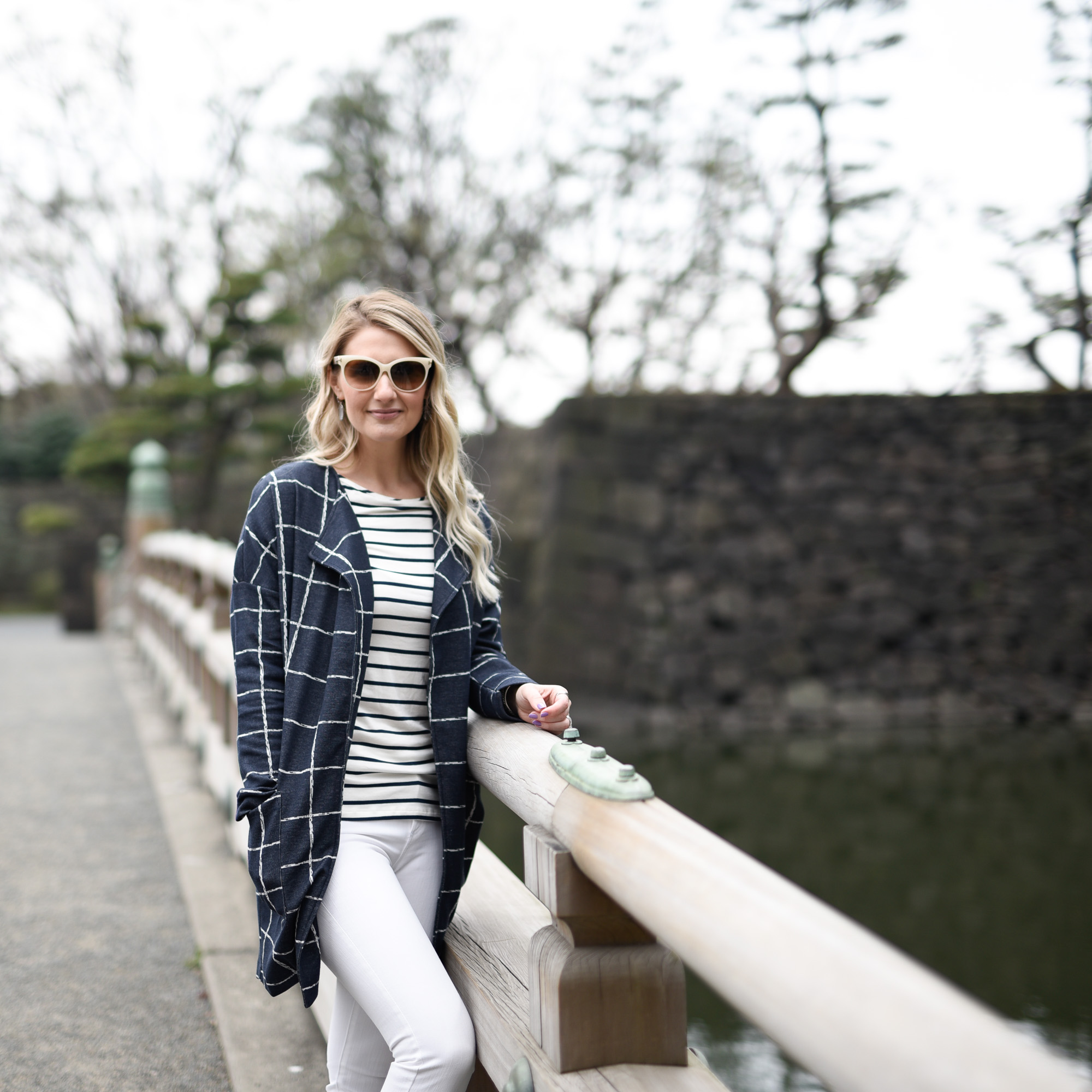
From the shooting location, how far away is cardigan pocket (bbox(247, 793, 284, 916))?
5.33 ft

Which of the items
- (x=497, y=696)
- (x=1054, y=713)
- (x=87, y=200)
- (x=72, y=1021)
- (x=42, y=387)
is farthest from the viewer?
(x=42, y=387)

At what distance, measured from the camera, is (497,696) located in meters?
1.78

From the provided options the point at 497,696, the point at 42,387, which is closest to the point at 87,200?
the point at 42,387

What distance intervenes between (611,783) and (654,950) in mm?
239

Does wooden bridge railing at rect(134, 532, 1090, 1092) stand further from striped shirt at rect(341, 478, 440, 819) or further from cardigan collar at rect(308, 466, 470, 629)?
cardigan collar at rect(308, 466, 470, 629)

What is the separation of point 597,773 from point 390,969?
48 centimetres

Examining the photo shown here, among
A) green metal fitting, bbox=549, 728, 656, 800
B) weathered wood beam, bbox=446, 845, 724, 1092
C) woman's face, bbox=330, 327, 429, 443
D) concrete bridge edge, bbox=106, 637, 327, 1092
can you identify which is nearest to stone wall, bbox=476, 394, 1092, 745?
concrete bridge edge, bbox=106, 637, 327, 1092

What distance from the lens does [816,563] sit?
10164mm

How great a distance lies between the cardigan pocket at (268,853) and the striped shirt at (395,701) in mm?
108

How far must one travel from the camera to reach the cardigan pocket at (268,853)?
5.33 ft

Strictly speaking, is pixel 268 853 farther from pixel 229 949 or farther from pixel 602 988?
pixel 229 949

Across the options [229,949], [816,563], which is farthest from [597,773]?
[816,563]

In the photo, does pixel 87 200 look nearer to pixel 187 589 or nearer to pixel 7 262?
pixel 7 262

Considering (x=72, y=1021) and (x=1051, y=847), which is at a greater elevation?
(x=72, y=1021)
